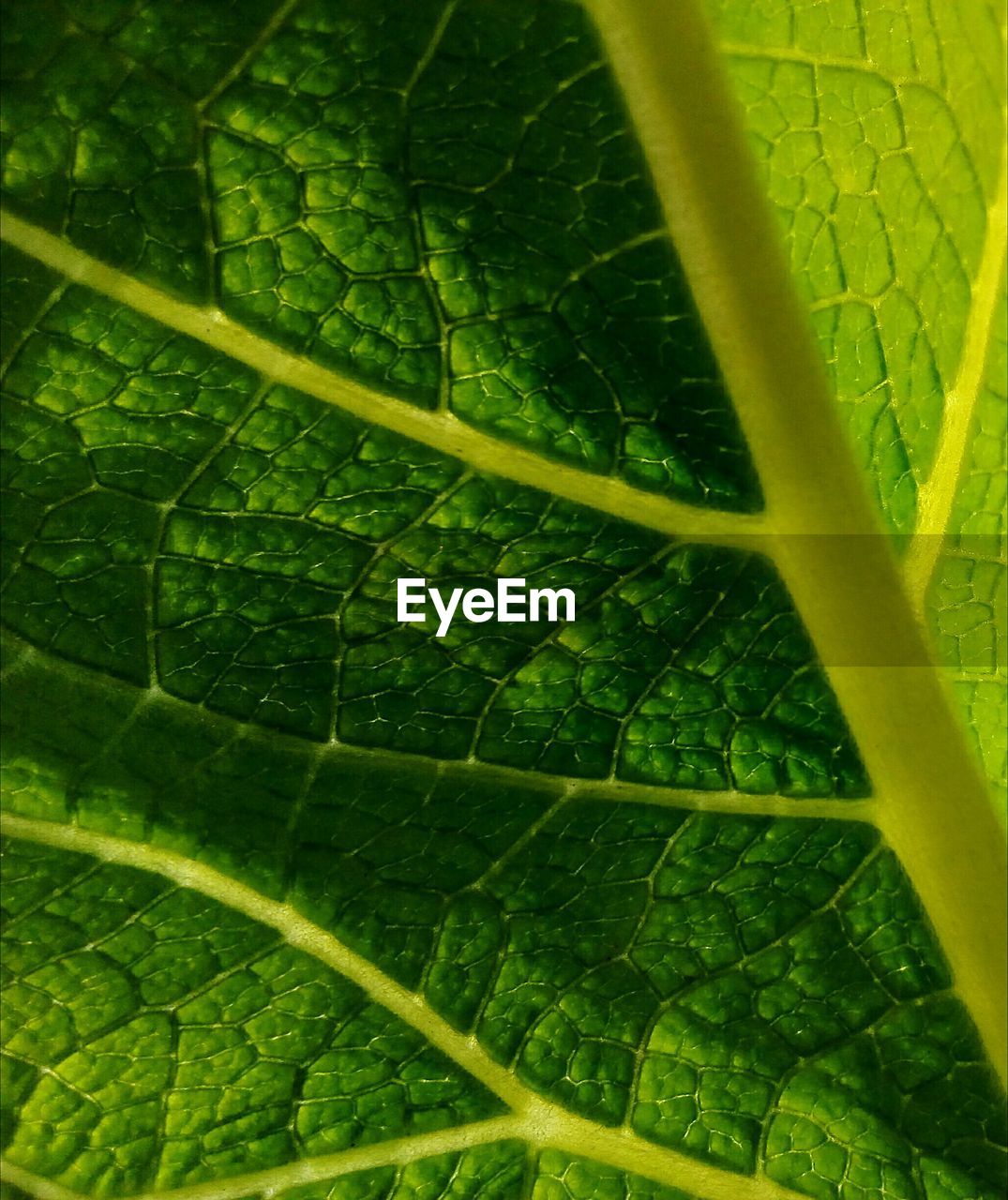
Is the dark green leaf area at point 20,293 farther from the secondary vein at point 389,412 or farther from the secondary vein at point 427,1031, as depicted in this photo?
the secondary vein at point 427,1031

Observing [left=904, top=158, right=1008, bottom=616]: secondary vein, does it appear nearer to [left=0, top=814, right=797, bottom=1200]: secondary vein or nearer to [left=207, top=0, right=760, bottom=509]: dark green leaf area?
[left=207, top=0, right=760, bottom=509]: dark green leaf area

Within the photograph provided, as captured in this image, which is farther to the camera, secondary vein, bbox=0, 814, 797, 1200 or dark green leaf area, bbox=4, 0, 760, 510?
secondary vein, bbox=0, 814, 797, 1200

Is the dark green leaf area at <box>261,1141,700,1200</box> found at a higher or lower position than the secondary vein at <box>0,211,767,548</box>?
lower

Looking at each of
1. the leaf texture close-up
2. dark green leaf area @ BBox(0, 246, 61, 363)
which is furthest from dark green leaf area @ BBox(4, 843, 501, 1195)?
dark green leaf area @ BBox(0, 246, 61, 363)

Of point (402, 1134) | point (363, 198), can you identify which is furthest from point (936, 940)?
point (363, 198)

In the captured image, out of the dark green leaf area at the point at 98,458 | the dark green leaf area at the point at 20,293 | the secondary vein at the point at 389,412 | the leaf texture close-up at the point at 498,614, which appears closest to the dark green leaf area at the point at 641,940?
the leaf texture close-up at the point at 498,614
